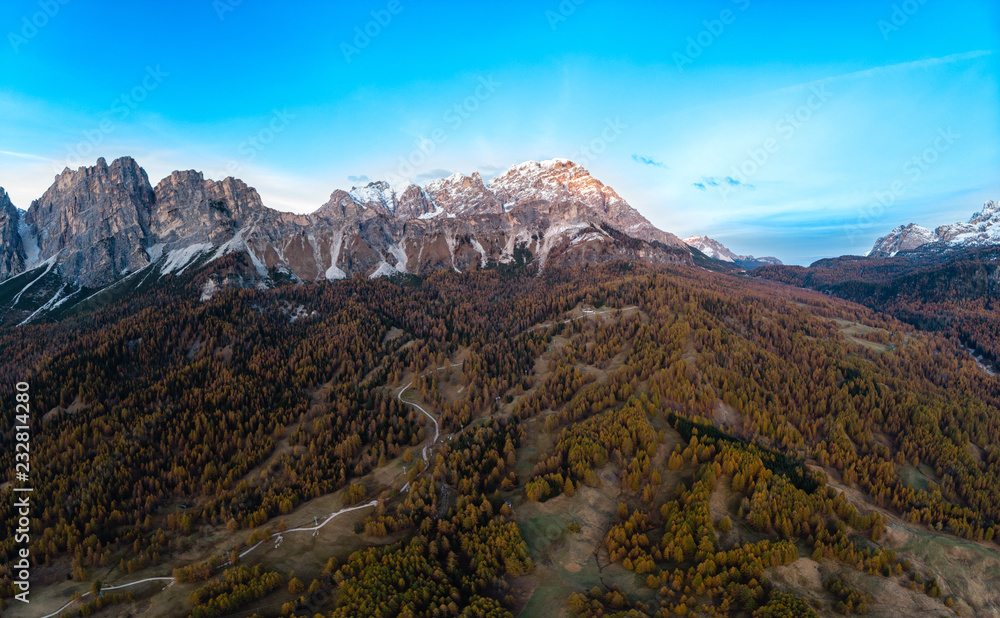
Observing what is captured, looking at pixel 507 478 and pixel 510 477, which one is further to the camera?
pixel 510 477

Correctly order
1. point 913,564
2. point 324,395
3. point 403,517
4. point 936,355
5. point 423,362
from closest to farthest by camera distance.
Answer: point 913,564 → point 403,517 → point 324,395 → point 423,362 → point 936,355

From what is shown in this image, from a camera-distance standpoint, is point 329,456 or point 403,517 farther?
point 329,456

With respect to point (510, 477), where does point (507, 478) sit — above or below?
above

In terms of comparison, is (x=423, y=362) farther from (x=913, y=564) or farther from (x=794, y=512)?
(x=913, y=564)

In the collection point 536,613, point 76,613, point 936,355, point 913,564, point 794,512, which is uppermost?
point 936,355

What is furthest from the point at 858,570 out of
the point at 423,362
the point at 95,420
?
the point at 95,420

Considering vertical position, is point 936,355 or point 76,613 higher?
point 936,355

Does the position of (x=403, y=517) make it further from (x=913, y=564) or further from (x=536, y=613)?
(x=913, y=564)

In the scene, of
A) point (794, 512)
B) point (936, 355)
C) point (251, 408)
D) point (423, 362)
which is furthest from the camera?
point (936, 355)
